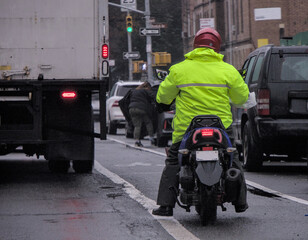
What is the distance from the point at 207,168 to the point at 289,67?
6467 millimetres

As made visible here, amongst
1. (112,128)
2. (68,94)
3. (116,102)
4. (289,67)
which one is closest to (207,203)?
(68,94)

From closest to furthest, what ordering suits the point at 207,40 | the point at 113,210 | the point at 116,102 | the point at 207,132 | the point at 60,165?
the point at 207,132, the point at 207,40, the point at 113,210, the point at 60,165, the point at 116,102

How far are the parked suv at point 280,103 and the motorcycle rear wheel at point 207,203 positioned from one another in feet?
19.4

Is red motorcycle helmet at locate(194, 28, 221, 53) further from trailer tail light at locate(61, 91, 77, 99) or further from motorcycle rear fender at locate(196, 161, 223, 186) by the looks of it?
trailer tail light at locate(61, 91, 77, 99)

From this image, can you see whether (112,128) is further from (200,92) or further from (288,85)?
(200,92)

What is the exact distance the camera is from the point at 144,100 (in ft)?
81.7

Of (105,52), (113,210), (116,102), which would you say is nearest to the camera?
(113,210)

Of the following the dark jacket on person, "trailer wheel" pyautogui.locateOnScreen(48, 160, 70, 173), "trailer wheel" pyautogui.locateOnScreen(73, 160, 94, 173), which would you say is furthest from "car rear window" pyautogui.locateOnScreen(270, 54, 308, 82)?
the dark jacket on person

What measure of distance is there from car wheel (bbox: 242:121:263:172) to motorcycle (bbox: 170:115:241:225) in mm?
6147

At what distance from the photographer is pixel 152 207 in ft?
33.7

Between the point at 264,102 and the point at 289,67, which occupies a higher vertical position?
the point at 289,67

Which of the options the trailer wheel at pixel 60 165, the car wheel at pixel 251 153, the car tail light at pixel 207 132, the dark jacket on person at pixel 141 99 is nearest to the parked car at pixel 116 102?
the dark jacket on person at pixel 141 99

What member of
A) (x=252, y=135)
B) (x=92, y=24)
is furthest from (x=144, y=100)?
(x=92, y=24)

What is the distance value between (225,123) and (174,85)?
0.58 meters
